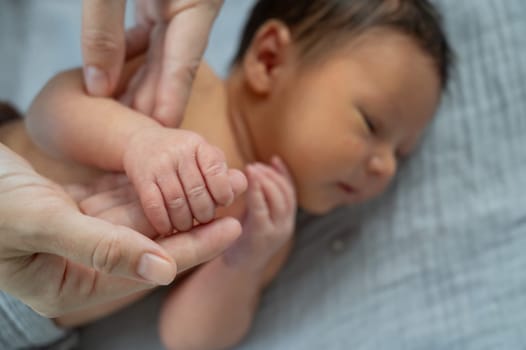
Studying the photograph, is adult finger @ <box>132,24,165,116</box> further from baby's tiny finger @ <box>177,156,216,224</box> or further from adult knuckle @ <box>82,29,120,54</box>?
baby's tiny finger @ <box>177,156,216,224</box>

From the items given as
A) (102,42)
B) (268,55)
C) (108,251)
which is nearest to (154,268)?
(108,251)

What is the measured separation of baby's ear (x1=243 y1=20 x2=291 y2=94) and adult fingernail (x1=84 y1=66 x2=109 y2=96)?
293 millimetres

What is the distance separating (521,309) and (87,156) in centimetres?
76

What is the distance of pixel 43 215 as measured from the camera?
54cm

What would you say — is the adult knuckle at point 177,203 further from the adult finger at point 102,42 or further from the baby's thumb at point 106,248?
the adult finger at point 102,42

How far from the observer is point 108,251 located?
21.0 inches

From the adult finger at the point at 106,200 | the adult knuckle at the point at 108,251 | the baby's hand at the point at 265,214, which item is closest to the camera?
the adult knuckle at the point at 108,251

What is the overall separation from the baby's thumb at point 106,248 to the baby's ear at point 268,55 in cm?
51

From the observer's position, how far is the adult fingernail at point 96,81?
2.54 feet

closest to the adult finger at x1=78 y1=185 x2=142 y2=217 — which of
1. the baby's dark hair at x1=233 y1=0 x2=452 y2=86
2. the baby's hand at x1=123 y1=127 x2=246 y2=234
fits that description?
the baby's hand at x1=123 y1=127 x2=246 y2=234

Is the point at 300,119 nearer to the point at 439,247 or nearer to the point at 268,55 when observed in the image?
the point at 268,55

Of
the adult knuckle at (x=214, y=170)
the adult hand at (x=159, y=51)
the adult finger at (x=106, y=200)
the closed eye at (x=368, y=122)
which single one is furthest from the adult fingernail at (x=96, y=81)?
the closed eye at (x=368, y=122)

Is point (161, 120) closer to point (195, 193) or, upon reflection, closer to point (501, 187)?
point (195, 193)

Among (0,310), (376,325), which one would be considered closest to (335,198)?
(376,325)
